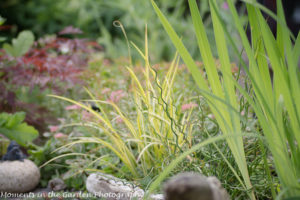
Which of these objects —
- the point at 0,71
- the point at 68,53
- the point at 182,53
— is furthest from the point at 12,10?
the point at 182,53

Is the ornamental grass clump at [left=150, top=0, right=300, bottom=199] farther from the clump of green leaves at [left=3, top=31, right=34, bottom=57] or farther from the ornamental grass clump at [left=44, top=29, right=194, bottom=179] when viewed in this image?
the clump of green leaves at [left=3, top=31, right=34, bottom=57]

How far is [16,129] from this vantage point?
251 cm

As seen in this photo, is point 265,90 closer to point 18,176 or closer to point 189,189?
point 189,189

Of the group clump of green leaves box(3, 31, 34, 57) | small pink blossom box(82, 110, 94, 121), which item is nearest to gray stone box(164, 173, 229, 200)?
small pink blossom box(82, 110, 94, 121)

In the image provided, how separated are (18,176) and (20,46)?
5.17 ft

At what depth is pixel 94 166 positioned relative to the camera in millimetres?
2322

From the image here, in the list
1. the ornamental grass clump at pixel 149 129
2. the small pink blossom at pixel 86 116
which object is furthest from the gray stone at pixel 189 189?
the small pink blossom at pixel 86 116

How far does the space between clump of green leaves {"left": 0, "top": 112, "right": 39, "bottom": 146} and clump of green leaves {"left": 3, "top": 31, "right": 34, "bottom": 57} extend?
3.13 ft

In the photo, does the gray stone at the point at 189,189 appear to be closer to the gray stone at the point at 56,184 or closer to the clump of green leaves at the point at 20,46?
the gray stone at the point at 56,184

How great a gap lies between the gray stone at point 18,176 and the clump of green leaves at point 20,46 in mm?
1362

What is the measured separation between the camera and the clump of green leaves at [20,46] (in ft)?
10.5

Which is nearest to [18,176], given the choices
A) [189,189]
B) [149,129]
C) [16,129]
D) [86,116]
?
[16,129]

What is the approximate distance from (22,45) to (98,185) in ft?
6.72

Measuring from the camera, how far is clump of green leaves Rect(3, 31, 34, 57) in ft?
10.5
